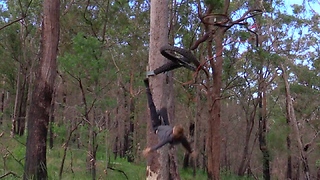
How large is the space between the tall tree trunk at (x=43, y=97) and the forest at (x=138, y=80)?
0.08 feet

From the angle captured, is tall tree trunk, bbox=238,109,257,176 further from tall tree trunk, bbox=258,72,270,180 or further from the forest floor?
the forest floor

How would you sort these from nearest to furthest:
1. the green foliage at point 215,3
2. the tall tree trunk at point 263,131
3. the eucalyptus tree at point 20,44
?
the green foliage at point 215,3, the eucalyptus tree at point 20,44, the tall tree trunk at point 263,131

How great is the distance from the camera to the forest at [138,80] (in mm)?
10273

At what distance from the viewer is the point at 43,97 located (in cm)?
1033

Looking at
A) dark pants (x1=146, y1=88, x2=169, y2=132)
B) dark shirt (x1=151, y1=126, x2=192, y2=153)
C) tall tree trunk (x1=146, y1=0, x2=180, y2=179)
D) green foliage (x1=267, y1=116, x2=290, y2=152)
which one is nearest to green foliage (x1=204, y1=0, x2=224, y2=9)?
tall tree trunk (x1=146, y1=0, x2=180, y2=179)

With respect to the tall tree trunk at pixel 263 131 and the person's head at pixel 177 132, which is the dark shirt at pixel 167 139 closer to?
the person's head at pixel 177 132

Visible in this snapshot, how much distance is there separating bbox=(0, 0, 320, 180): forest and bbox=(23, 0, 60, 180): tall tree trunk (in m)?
0.02

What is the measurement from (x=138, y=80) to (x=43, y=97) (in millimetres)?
7700

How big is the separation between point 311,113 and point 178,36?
38.8ft

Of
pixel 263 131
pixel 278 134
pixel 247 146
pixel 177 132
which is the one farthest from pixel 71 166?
pixel 278 134

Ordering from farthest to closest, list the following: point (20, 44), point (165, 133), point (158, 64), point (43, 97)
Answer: point (20, 44) → point (43, 97) → point (158, 64) → point (165, 133)

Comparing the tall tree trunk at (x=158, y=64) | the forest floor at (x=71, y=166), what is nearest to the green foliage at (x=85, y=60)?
the forest floor at (x=71, y=166)

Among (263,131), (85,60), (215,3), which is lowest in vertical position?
(263,131)

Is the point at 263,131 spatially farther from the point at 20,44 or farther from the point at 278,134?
the point at 20,44
